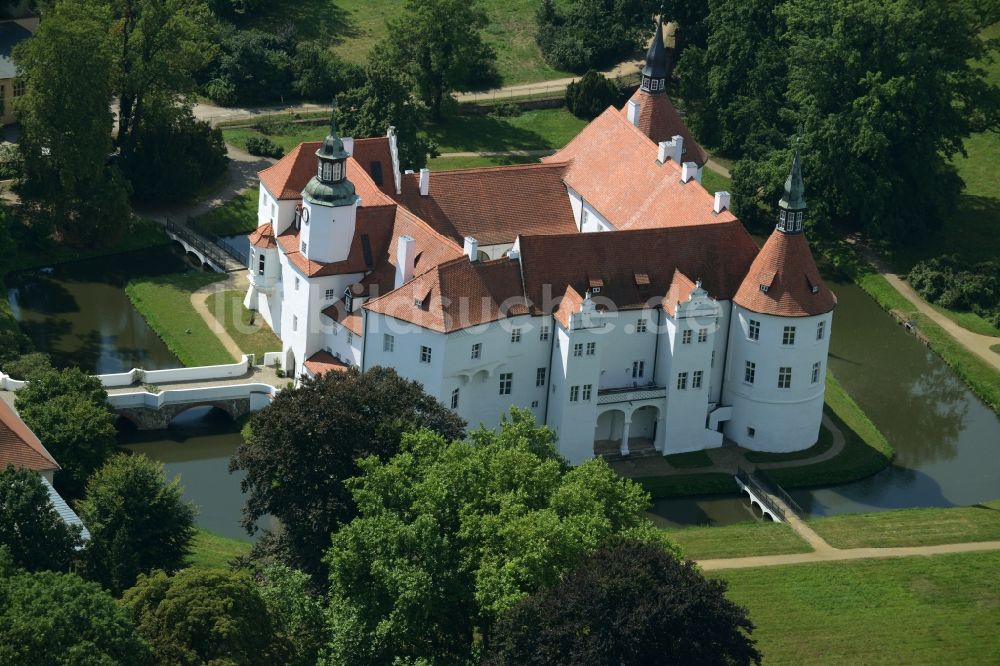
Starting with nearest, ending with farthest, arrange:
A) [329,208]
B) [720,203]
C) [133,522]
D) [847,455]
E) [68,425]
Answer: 1. [133,522]
2. [68,425]
3. [329,208]
4. [847,455]
5. [720,203]

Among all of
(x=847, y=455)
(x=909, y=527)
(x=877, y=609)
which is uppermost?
(x=847, y=455)

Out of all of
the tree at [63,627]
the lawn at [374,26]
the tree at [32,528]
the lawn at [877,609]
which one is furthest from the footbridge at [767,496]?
the lawn at [374,26]

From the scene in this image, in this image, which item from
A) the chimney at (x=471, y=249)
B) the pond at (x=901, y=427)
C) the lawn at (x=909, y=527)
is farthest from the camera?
the pond at (x=901, y=427)

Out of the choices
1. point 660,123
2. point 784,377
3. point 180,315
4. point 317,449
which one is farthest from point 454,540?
point 660,123

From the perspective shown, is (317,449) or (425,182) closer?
(317,449)

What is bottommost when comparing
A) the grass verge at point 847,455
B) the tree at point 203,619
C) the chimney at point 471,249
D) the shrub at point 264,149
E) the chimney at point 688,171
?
the grass verge at point 847,455

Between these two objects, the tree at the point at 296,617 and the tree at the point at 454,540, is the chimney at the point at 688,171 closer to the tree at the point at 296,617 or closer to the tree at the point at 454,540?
the tree at the point at 454,540

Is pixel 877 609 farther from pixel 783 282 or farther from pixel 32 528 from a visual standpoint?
pixel 32 528
